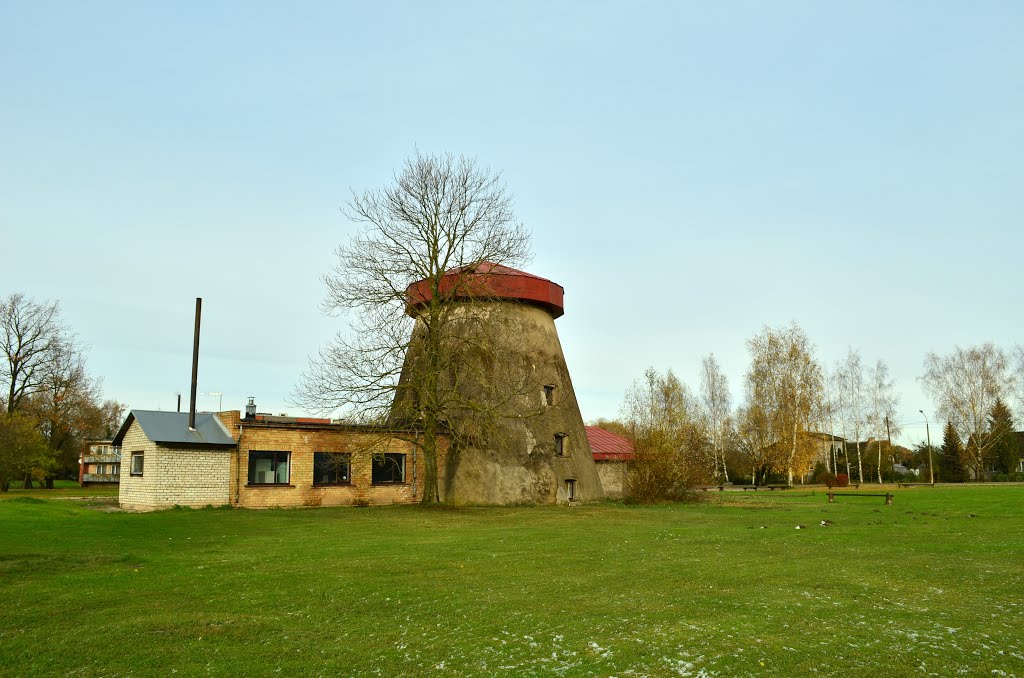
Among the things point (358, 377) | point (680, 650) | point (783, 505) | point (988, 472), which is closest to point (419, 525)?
point (358, 377)

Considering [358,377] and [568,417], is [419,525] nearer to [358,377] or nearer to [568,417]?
[358,377]

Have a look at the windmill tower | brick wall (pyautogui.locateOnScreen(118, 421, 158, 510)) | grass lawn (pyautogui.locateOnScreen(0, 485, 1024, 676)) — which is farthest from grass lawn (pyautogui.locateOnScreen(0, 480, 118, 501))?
Answer: grass lawn (pyautogui.locateOnScreen(0, 485, 1024, 676))

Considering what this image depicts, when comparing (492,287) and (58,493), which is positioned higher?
(492,287)

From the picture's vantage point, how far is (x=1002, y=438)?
2638 inches

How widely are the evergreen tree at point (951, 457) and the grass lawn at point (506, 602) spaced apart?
55.1 metres

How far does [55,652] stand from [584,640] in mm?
4708

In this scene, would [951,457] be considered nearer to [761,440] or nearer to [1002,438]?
[1002,438]

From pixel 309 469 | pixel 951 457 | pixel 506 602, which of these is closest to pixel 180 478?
pixel 309 469

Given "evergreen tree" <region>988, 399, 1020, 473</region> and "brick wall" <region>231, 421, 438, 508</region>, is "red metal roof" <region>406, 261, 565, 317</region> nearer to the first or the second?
"brick wall" <region>231, 421, 438, 508</region>

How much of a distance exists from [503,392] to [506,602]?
22397 millimetres

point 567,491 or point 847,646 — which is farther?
point 567,491

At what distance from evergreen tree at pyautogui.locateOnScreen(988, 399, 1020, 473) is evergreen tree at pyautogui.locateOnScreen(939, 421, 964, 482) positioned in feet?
8.93

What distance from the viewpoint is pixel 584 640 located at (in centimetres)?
730

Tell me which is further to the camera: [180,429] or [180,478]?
[180,429]
